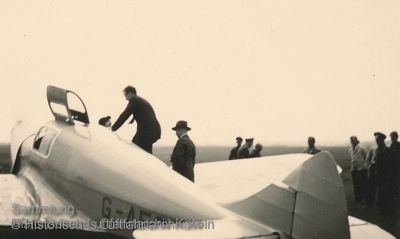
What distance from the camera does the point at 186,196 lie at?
4992mm

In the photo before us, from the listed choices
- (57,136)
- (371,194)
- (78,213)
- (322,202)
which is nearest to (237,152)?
(371,194)

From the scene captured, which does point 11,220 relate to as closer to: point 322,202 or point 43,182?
point 43,182

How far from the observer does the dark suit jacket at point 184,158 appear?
287 inches

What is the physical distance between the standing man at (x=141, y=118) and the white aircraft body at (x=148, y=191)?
0.65 m

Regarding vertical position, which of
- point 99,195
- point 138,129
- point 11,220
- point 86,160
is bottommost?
point 11,220

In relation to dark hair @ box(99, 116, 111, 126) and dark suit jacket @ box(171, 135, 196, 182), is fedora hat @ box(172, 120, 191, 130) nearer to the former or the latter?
dark suit jacket @ box(171, 135, 196, 182)

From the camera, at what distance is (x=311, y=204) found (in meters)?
4.36

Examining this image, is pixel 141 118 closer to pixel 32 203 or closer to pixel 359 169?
pixel 32 203

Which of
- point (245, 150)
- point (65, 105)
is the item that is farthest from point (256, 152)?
point (65, 105)

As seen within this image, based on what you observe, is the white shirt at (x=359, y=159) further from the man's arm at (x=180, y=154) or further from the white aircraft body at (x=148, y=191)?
the man's arm at (x=180, y=154)

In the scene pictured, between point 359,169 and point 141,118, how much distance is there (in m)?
7.22

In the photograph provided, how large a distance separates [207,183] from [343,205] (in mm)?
4078

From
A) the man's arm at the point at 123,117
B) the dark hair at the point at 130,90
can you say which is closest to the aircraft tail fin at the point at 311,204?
the man's arm at the point at 123,117

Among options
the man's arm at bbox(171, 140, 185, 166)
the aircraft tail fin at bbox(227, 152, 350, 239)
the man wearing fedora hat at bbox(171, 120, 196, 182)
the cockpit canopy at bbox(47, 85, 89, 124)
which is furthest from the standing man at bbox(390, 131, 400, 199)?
the aircraft tail fin at bbox(227, 152, 350, 239)
